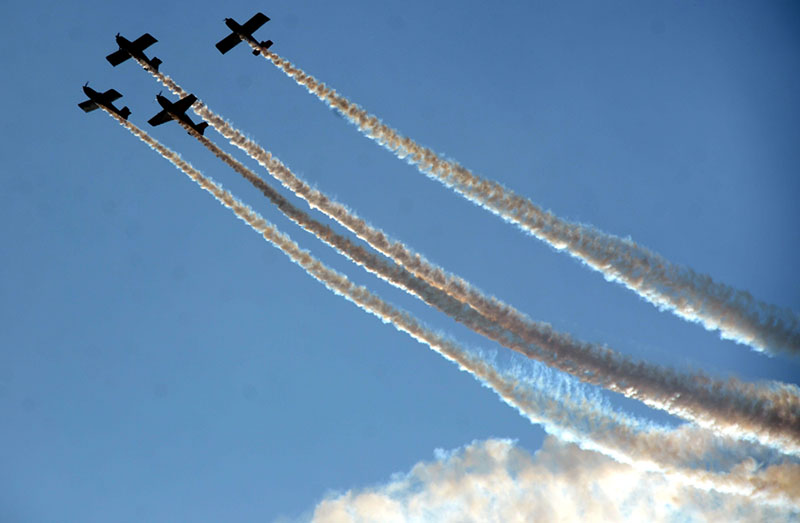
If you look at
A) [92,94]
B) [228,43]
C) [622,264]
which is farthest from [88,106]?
[622,264]

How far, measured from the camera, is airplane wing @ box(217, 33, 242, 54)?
38.2 meters

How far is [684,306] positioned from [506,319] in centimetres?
665

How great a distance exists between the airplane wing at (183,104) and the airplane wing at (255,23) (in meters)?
3.95

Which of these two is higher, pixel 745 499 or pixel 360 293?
pixel 745 499

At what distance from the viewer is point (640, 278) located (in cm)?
3081

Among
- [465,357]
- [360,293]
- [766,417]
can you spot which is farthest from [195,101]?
[766,417]

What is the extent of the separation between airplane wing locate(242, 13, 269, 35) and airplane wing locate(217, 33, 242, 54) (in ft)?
2.18

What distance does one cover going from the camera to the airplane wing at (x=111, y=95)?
40188mm

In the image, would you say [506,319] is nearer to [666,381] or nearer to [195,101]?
[666,381]

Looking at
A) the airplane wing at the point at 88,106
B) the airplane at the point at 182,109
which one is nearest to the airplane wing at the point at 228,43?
the airplane at the point at 182,109

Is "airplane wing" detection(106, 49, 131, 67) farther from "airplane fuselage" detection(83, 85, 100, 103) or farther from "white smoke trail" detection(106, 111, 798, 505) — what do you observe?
"white smoke trail" detection(106, 111, 798, 505)

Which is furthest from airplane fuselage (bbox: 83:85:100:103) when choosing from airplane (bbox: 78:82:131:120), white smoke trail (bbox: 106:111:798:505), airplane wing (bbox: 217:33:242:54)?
white smoke trail (bbox: 106:111:798:505)

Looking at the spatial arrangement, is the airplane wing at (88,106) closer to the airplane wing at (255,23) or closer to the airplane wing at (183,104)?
the airplane wing at (183,104)

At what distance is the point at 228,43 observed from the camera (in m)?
38.6
